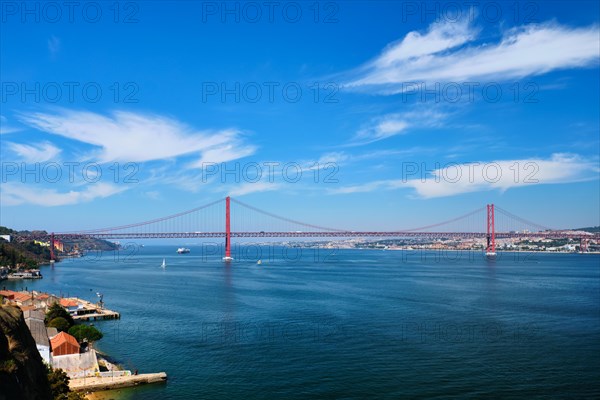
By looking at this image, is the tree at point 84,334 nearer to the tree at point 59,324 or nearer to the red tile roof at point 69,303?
the tree at point 59,324

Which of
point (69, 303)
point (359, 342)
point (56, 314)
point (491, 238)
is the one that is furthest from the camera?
point (491, 238)

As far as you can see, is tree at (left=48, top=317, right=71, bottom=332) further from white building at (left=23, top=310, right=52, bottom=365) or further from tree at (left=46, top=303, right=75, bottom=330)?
white building at (left=23, top=310, right=52, bottom=365)

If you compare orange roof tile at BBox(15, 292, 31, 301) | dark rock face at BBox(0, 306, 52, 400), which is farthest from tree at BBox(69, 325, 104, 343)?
dark rock face at BBox(0, 306, 52, 400)

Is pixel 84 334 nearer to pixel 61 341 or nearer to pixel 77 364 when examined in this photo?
pixel 61 341

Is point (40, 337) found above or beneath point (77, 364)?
above

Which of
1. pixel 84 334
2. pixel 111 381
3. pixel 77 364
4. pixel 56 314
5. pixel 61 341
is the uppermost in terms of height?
pixel 61 341

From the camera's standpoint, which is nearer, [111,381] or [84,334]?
[111,381]

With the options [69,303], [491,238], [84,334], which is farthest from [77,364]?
[491,238]

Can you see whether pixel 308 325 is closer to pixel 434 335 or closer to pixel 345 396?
pixel 434 335
